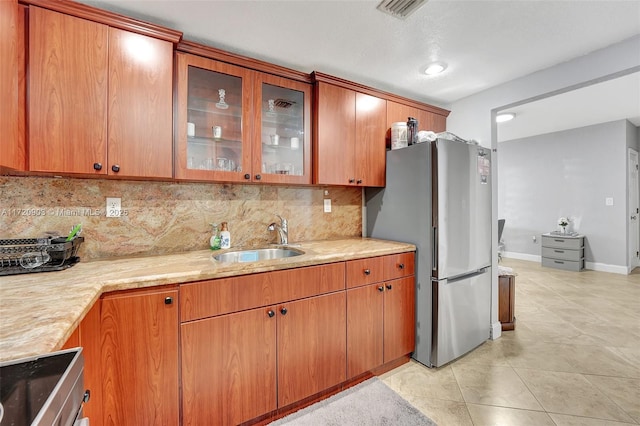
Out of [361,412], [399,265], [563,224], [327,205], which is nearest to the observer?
[361,412]

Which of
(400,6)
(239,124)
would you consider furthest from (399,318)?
(400,6)

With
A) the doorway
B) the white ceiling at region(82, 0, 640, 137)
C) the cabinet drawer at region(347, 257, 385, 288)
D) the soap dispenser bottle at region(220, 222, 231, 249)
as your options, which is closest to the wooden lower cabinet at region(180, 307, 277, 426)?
the cabinet drawer at region(347, 257, 385, 288)

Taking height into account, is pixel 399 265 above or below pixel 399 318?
above

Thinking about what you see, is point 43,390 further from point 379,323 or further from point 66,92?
point 379,323

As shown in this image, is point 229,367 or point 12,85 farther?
point 229,367

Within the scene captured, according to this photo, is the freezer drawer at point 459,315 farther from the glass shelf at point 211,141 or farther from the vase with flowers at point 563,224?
the vase with flowers at point 563,224

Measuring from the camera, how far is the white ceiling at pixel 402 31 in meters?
1.65

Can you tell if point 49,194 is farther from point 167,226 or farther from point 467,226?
point 467,226

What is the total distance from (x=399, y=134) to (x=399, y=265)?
117cm

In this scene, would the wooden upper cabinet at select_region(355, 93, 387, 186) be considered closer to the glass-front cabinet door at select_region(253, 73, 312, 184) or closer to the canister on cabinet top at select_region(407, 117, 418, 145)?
the canister on cabinet top at select_region(407, 117, 418, 145)

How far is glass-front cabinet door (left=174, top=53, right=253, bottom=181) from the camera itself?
179 cm

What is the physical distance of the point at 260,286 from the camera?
1599 mm

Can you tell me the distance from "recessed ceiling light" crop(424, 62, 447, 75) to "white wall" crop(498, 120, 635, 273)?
15.5 feet

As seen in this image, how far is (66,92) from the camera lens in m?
1.47
